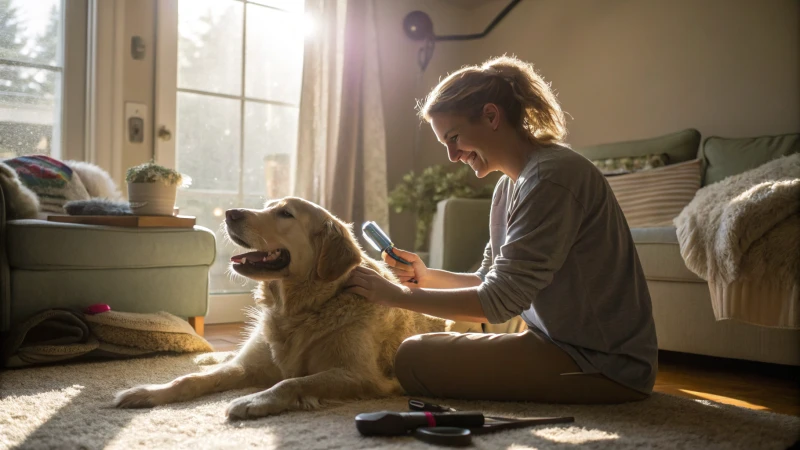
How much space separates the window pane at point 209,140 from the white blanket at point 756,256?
2.67 meters

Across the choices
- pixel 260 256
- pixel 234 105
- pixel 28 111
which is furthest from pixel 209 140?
pixel 260 256

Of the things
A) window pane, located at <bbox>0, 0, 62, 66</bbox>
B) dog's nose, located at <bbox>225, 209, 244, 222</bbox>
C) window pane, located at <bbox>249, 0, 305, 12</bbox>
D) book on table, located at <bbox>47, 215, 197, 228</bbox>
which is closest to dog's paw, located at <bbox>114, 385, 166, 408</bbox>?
dog's nose, located at <bbox>225, 209, 244, 222</bbox>

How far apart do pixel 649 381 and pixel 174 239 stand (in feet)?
6.63

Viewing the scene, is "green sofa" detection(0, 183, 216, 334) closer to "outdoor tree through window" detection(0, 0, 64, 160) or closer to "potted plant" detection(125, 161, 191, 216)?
"potted plant" detection(125, 161, 191, 216)

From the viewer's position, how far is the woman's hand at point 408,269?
2094mm

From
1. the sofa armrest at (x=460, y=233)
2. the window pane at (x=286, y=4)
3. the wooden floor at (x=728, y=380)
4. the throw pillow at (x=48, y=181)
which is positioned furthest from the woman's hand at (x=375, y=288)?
the window pane at (x=286, y=4)

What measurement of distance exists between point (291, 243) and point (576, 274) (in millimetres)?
799

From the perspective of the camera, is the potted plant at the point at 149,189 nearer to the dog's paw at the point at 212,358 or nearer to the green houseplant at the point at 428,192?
the dog's paw at the point at 212,358

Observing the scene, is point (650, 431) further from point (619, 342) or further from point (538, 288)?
point (538, 288)

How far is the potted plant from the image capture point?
2848mm

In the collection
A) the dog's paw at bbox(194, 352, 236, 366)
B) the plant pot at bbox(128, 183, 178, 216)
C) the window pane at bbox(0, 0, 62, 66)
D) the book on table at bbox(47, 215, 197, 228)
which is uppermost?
the window pane at bbox(0, 0, 62, 66)

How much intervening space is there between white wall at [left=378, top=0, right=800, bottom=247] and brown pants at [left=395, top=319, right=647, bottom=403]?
2436 mm

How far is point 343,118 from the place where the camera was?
13.7 ft

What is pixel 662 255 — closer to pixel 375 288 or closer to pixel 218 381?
pixel 375 288
